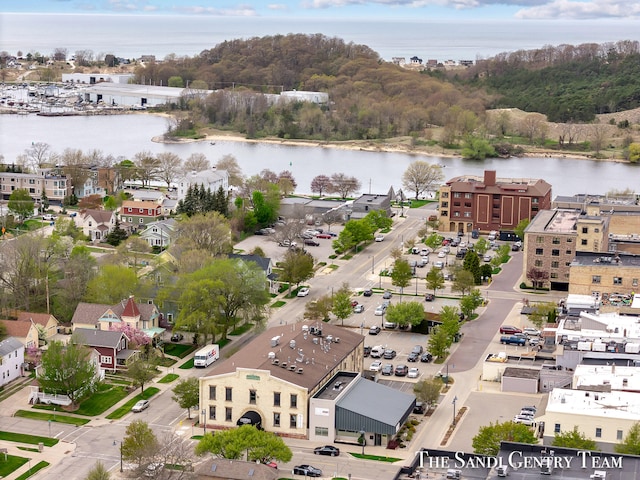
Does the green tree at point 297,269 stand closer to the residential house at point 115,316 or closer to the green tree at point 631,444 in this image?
the residential house at point 115,316

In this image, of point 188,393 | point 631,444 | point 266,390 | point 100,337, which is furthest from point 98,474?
point 631,444

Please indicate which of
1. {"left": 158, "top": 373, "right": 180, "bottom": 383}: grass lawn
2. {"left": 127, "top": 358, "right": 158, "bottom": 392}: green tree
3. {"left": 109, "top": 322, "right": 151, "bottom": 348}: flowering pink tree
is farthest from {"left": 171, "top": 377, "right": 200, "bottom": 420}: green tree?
{"left": 109, "top": 322, "right": 151, "bottom": 348}: flowering pink tree

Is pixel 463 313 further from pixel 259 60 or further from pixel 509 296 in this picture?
pixel 259 60

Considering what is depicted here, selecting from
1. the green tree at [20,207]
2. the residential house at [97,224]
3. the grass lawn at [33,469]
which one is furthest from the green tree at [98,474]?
the green tree at [20,207]

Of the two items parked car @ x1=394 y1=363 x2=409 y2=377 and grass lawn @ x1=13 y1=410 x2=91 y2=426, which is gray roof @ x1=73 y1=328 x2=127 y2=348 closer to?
grass lawn @ x1=13 y1=410 x2=91 y2=426

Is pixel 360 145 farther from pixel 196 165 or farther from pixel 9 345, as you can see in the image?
pixel 9 345
